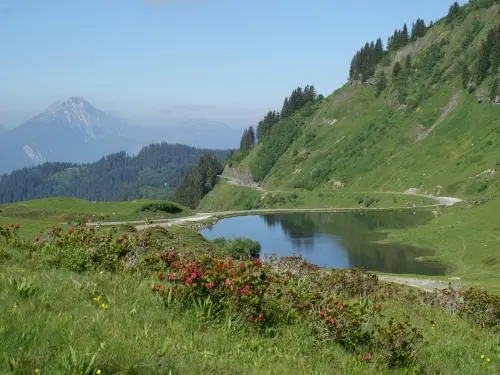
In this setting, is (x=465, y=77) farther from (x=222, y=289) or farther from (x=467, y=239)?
(x=222, y=289)

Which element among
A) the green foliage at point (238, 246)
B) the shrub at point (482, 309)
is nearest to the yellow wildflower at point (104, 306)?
the shrub at point (482, 309)

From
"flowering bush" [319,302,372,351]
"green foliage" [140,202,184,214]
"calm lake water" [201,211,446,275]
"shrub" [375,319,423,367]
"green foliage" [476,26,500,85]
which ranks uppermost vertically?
"green foliage" [476,26,500,85]

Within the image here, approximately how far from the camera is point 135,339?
6.39 metres

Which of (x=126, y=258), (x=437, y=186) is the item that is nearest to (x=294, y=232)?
(x=437, y=186)

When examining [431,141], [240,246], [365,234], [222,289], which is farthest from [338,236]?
[222,289]

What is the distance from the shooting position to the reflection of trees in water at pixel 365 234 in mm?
72750

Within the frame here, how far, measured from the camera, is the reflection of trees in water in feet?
239

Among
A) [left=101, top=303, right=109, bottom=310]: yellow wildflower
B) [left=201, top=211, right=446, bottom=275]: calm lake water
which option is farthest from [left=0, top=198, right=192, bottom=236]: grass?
[left=101, top=303, right=109, bottom=310]: yellow wildflower

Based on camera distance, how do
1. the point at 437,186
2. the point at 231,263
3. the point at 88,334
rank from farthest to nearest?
the point at 437,186
the point at 231,263
the point at 88,334

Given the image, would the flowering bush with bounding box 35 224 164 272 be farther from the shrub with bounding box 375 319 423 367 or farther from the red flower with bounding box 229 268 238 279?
the shrub with bounding box 375 319 423 367

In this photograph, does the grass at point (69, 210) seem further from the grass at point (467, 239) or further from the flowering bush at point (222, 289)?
the flowering bush at point (222, 289)

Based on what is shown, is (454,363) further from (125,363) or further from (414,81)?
(414,81)

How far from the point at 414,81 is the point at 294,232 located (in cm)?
10622

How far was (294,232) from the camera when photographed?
4414 inches
